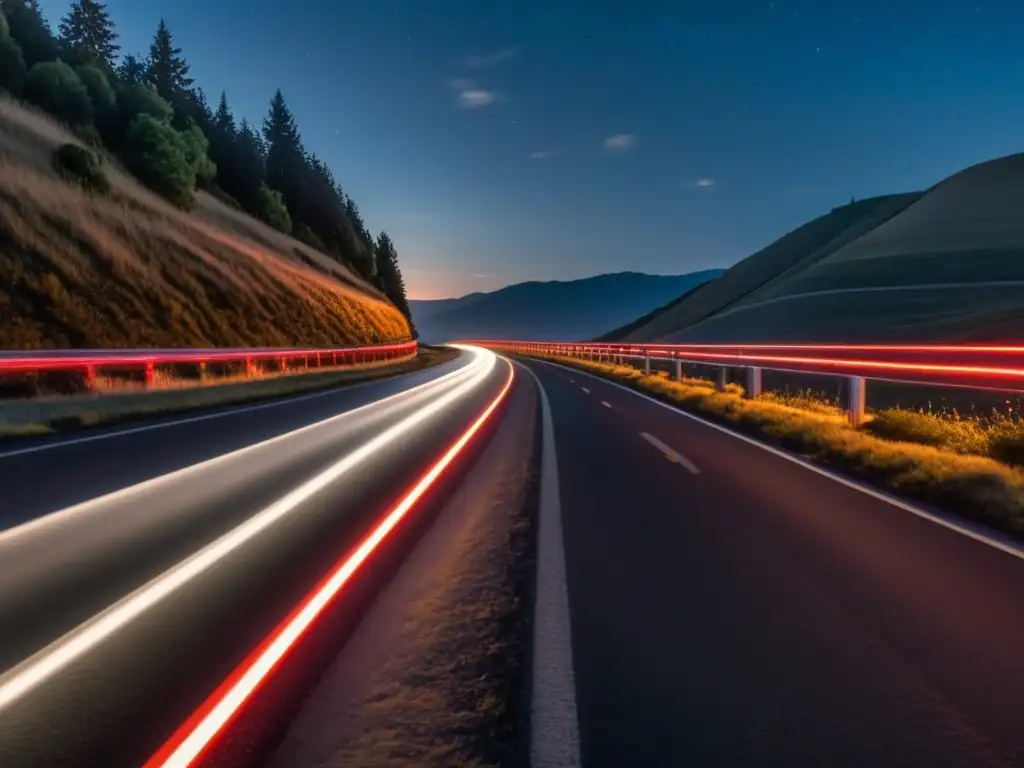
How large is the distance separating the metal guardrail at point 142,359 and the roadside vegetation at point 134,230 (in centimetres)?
345

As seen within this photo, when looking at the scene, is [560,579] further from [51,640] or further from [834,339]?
[834,339]

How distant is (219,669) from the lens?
11.5 ft

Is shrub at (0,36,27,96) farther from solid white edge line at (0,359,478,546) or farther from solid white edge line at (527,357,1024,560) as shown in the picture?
solid white edge line at (527,357,1024,560)

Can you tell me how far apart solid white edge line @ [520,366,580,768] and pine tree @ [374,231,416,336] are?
115155 millimetres

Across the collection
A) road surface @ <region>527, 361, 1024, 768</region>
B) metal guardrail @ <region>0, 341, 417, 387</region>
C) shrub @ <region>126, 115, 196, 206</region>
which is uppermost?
shrub @ <region>126, 115, 196, 206</region>

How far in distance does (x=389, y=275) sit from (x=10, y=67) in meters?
75.7

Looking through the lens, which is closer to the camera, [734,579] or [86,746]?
[86,746]

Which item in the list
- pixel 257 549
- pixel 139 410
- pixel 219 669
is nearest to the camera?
pixel 219 669

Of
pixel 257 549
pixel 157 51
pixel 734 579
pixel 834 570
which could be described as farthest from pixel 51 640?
pixel 157 51

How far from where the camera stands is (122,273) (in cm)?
2966

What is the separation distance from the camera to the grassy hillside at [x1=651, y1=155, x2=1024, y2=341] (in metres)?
78.4

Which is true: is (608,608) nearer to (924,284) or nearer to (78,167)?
(78,167)

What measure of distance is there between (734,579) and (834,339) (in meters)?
82.9

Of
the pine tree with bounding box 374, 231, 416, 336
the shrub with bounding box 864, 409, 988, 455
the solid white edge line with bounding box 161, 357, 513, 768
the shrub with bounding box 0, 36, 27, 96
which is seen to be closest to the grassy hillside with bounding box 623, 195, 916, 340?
the pine tree with bounding box 374, 231, 416, 336
